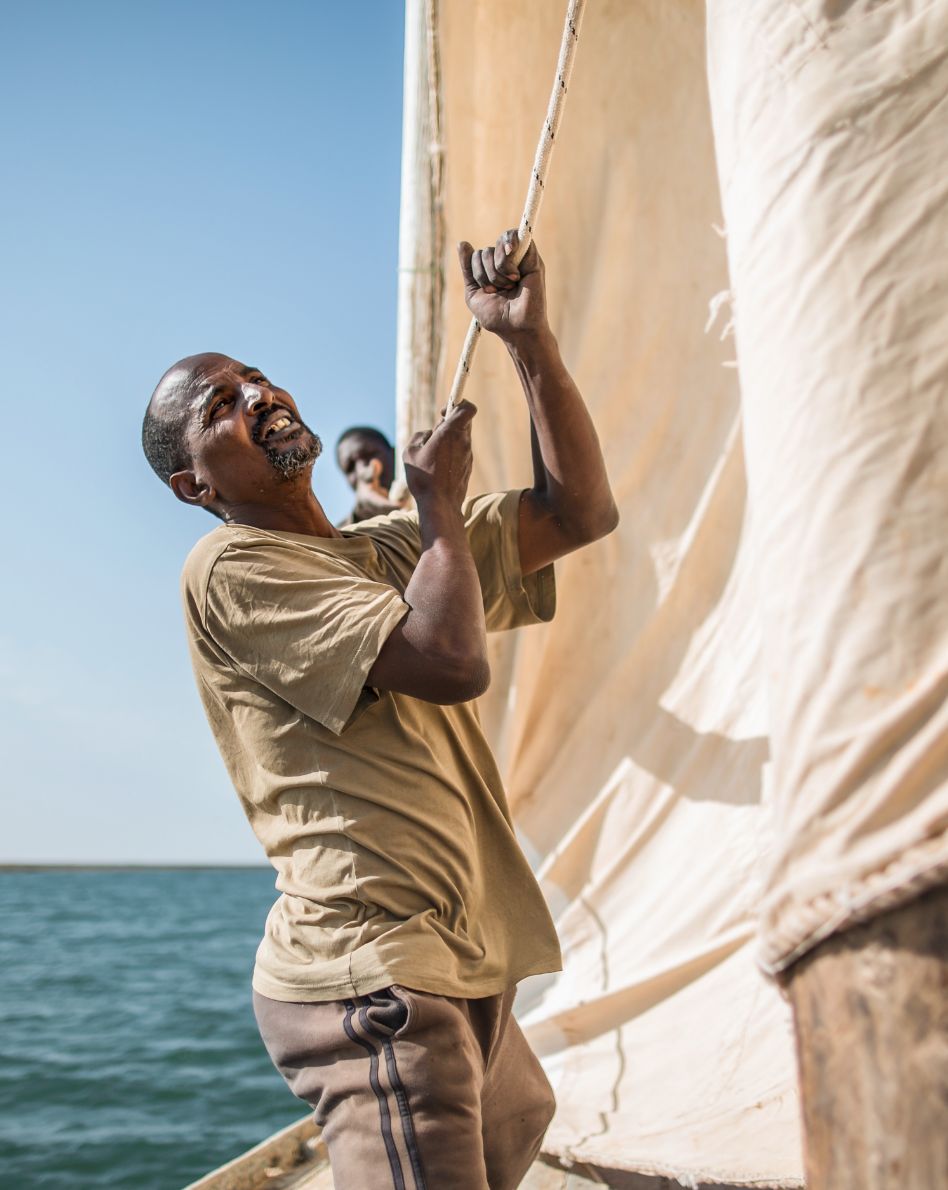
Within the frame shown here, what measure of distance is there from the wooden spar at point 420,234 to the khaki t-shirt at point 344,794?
3.96ft

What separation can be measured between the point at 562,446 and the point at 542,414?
0.18 ft

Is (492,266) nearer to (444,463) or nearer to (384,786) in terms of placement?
(444,463)

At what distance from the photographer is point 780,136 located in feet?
2.96

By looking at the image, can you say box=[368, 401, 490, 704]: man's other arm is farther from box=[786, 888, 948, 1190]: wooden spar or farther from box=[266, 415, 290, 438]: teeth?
box=[786, 888, 948, 1190]: wooden spar

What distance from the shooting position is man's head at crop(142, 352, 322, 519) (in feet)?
5.28

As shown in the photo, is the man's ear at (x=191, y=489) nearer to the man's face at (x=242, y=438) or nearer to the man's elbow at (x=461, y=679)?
the man's face at (x=242, y=438)

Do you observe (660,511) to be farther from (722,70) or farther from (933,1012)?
(933,1012)

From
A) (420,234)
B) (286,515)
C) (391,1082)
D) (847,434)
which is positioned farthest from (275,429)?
(420,234)

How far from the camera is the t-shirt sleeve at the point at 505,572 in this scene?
1.69 meters

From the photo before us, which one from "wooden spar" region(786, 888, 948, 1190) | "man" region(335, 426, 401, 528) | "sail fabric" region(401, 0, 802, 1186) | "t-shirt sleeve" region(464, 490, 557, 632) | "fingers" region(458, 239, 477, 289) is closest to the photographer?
"wooden spar" region(786, 888, 948, 1190)

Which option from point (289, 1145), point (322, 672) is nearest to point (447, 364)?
point (322, 672)

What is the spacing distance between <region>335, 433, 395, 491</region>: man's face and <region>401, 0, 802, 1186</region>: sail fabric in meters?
0.90

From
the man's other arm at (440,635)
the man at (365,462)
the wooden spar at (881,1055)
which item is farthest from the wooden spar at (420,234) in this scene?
the wooden spar at (881,1055)

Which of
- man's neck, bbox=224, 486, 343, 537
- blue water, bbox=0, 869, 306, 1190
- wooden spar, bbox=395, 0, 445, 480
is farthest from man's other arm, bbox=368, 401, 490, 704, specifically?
blue water, bbox=0, 869, 306, 1190
